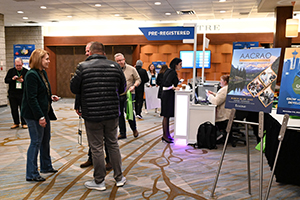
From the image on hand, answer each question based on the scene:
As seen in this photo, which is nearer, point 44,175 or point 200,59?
point 44,175

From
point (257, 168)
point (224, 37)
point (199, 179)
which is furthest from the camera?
point (224, 37)

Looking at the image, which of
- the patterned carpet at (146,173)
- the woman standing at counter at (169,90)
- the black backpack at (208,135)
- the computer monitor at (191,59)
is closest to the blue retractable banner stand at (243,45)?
the computer monitor at (191,59)

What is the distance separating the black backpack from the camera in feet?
15.0

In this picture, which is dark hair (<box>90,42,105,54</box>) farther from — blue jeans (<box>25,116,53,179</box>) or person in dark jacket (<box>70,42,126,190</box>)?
blue jeans (<box>25,116,53,179</box>)

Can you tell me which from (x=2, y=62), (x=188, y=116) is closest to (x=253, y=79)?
(x=188, y=116)

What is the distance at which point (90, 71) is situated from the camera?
8.98ft

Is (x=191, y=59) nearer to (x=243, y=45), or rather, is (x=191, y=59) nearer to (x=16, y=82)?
(x=243, y=45)

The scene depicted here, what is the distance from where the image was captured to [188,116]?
482cm

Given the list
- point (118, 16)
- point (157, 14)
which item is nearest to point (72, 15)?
point (118, 16)

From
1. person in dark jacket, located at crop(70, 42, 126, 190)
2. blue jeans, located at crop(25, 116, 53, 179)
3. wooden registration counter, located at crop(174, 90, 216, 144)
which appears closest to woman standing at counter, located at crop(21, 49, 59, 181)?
blue jeans, located at crop(25, 116, 53, 179)

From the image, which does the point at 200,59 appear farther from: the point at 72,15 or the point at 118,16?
the point at 72,15

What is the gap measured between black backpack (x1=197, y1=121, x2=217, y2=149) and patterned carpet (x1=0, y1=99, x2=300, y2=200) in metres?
0.16

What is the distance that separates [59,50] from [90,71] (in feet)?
36.1

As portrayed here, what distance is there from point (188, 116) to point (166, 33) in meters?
1.50
